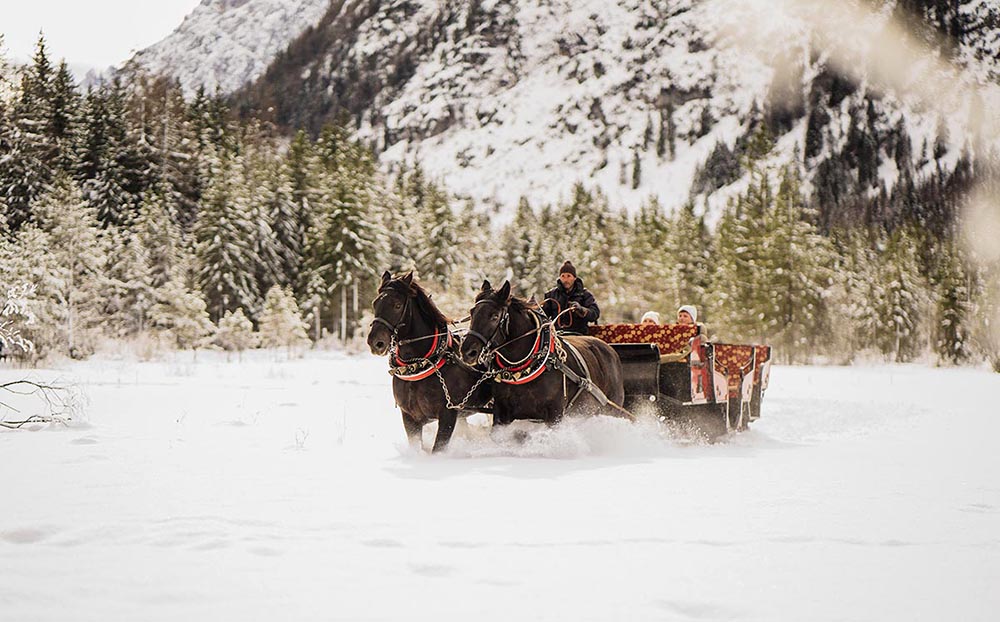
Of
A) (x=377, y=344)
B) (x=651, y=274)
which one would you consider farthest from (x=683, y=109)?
(x=377, y=344)

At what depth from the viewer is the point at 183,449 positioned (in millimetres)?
8430

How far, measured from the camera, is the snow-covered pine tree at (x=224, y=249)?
45750 mm

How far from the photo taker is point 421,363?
27.4 ft

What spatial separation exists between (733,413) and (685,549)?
711 centimetres

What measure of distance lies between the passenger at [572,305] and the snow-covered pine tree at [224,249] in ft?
125

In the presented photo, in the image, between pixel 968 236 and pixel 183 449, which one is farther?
pixel 968 236

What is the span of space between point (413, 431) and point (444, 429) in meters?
0.38

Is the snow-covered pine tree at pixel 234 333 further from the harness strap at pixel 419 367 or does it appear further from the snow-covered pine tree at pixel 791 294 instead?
the harness strap at pixel 419 367

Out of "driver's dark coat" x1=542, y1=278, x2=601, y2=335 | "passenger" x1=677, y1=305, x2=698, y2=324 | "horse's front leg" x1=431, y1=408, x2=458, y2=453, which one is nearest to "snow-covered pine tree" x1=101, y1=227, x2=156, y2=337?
"driver's dark coat" x1=542, y1=278, x2=601, y2=335

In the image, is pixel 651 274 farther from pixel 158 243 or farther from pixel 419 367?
pixel 419 367

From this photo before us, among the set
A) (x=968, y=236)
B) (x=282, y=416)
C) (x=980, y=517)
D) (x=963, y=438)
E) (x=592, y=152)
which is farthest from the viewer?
(x=592, y=152)

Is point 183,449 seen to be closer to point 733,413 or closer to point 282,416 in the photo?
point 282,416

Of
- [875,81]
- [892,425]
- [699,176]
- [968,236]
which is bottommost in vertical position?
[892,425]

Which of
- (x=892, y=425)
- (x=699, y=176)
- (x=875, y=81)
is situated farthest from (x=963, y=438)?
(x=875, y=81)
